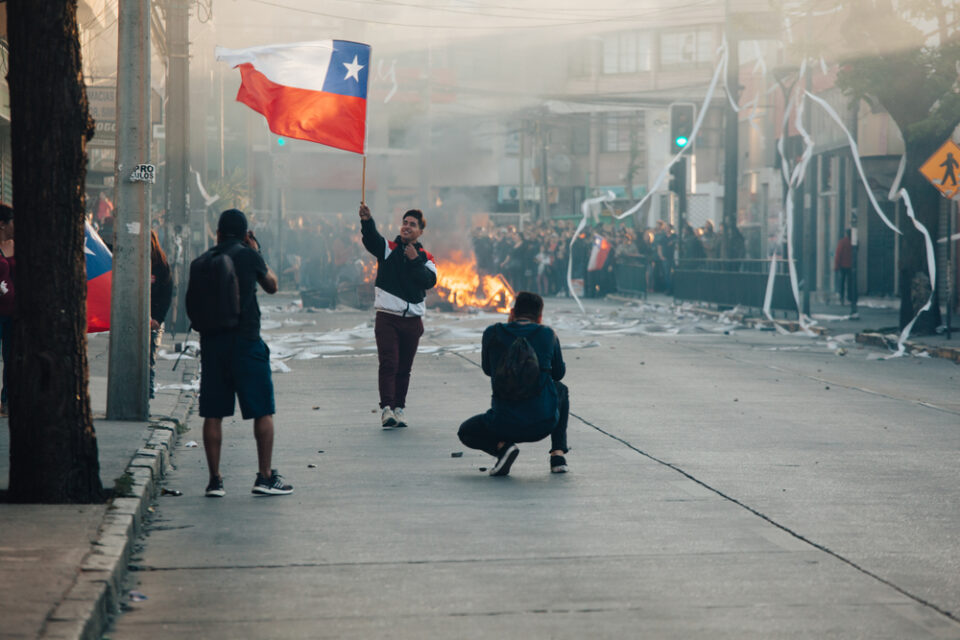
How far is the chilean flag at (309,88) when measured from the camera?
1068cm

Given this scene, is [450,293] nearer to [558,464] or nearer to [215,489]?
[558,464]

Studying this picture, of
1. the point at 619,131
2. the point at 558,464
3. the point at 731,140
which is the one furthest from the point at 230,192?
the point at 619,131

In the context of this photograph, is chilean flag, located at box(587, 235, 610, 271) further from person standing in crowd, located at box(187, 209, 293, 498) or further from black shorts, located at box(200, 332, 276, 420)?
black shorts, located at box(200, 332, 276, 420)

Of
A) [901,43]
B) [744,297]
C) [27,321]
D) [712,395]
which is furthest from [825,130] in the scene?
[27,321]

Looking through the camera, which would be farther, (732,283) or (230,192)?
(230,192)

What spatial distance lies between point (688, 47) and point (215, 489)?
2834 inches

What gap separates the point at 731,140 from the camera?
27812mm

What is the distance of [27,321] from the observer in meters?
6.84

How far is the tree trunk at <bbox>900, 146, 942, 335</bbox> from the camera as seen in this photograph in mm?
20703

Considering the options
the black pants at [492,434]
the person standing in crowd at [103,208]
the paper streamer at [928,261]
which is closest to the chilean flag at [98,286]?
the black pants at [492,434]

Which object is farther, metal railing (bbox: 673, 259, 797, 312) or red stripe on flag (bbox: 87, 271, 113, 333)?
metal railing (bbox: 673, 259, 797, 312)

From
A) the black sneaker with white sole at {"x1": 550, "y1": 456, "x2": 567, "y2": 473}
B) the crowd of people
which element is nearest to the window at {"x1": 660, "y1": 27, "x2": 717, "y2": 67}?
the crowd of people

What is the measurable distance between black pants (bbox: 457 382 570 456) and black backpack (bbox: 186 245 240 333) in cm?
164

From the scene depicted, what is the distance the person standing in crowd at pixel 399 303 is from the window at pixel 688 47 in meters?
66.5
